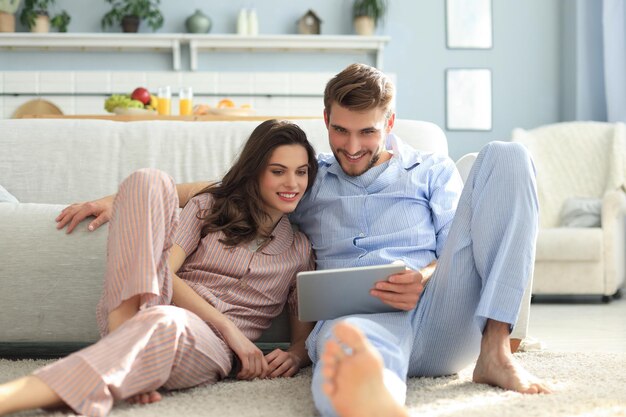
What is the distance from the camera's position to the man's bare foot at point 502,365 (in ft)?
5.56

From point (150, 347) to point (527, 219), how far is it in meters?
0.80

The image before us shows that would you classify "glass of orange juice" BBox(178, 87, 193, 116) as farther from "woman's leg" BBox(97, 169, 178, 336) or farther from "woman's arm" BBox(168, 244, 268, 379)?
"woman's leg" BBox(97, 169, 178, 336)

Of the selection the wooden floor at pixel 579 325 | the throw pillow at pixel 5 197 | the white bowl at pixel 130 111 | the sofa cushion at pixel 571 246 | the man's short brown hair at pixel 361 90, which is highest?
the white bowl at pixel 130 111

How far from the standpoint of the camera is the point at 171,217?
1725 mm

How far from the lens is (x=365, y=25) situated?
6113mm

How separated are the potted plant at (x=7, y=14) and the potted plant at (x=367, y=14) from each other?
8.11 ft

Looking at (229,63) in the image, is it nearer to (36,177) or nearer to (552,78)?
(552,78)

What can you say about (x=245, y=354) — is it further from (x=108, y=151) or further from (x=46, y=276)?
(x=108, y=151)

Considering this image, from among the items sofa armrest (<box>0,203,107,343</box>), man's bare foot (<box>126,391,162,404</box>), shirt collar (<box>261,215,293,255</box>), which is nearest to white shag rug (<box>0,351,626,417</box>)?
man's bare foot (<box>126,391,162,404</box>)

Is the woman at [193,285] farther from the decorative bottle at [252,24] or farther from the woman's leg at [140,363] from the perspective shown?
the decorative bottle at [252,24]

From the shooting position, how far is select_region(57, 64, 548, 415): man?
1.71 meters

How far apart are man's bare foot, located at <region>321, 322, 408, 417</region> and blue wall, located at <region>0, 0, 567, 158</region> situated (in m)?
5.02

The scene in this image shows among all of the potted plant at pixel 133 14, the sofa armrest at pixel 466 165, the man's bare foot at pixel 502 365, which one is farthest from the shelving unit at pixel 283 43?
the man's bare foot at pixel 502 365

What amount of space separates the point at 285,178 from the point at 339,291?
0.37 m
